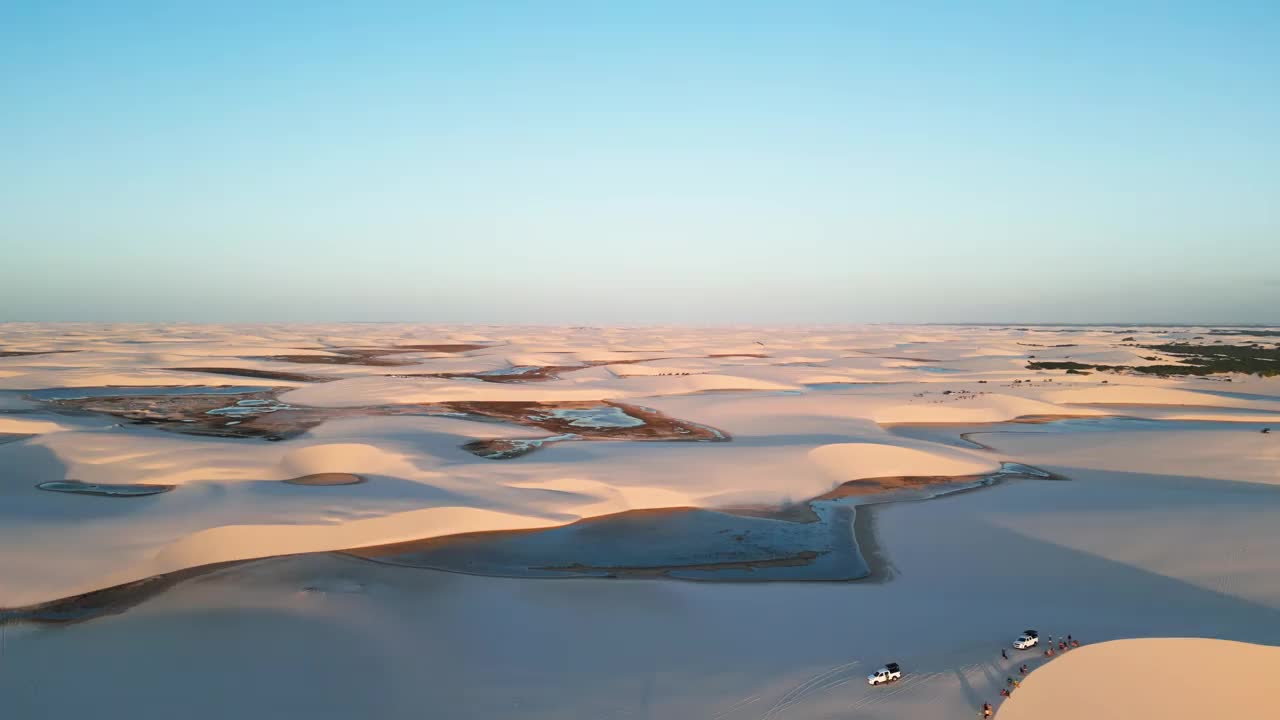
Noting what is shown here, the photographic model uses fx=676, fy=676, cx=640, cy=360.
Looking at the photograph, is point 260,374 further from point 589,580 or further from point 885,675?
point 885,675

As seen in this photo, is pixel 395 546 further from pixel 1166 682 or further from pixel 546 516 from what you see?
pixel 1166 682

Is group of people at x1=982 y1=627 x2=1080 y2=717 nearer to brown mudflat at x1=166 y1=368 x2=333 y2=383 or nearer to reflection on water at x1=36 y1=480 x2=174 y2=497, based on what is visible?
reflection on water at x1=36 y1=480 x2=174 y2=497

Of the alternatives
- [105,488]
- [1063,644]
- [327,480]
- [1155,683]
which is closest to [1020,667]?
[1063,644]

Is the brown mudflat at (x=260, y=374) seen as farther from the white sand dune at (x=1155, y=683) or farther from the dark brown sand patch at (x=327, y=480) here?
the white sand dune at (x=1155, y=683)

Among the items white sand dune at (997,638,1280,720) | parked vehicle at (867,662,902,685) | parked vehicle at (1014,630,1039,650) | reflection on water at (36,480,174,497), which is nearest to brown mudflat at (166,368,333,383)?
reflection on water at (36,480,174,497)

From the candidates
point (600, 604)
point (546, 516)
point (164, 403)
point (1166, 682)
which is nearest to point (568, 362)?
point (164, 403)

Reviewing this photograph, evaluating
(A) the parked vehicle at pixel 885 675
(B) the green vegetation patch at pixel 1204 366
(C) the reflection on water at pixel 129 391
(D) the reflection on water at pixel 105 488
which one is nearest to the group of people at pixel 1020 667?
(A) the parked vehicle at pixel 885 675
